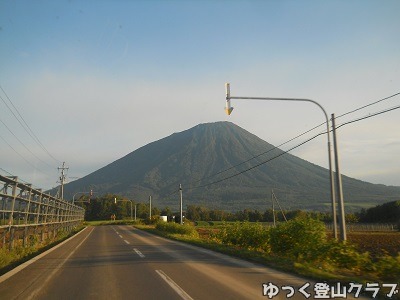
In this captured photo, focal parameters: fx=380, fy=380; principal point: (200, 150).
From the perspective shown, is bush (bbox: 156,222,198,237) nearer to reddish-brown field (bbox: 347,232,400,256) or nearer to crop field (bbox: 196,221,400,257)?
crop field (bbox: 196,221,400,257)

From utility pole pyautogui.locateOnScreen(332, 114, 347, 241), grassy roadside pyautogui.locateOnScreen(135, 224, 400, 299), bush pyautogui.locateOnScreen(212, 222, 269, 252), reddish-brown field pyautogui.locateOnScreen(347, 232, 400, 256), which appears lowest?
reddish-brown field pyautogui.locateOnScreen(347, 232, 400, 256)

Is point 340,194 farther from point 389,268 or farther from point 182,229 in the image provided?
point 182,229

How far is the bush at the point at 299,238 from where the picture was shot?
1311cm

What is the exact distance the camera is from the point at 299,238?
1475cm

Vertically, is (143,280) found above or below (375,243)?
above

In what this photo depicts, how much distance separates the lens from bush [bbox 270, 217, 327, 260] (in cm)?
1311

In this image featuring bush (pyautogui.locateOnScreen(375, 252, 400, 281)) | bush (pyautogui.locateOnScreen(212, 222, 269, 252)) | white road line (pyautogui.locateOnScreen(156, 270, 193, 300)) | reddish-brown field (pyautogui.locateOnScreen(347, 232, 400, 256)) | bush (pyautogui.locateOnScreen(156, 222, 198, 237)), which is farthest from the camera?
bush (pyautogui.locateOnScreen(156, 222, 198, 237))

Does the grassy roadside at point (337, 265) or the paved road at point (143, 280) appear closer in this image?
the paved road at point (143, 280)

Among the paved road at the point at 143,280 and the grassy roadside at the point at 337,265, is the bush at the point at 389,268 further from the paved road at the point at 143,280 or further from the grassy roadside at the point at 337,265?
the paved road at the point at 143,280

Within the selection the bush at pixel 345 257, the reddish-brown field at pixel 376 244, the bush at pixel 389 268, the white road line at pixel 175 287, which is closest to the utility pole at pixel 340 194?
the bush at pixel 345 257

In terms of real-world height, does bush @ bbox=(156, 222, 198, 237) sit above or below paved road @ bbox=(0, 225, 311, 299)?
above

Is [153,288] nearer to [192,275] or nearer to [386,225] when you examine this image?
[192,275]

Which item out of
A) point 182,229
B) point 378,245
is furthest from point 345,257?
point 378,245

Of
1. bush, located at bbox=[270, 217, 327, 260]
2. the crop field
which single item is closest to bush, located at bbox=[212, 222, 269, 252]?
bush, located at bbox=[270, 217, 327, 260]
